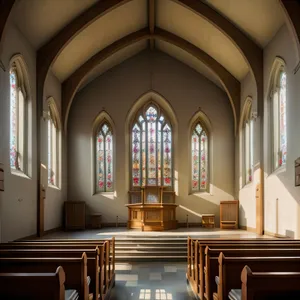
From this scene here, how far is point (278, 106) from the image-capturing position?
11.6m

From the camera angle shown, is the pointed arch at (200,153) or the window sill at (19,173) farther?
the pointed arch at (200,153)

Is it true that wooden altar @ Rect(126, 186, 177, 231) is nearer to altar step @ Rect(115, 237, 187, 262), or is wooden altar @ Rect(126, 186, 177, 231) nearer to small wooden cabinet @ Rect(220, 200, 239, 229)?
small wooden cabinet @ Rect(220, 200, 239, 229)

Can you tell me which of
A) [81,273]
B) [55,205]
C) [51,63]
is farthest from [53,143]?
[81,273]

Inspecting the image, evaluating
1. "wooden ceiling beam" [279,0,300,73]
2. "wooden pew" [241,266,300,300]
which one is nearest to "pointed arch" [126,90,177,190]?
"wooden ceiling beam" [279,0,300,73]

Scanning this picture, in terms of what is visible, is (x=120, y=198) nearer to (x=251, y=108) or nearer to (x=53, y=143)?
(x=53, y=143)

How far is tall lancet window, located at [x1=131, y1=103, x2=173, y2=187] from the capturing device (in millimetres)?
16344

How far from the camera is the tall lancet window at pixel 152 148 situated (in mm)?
16344

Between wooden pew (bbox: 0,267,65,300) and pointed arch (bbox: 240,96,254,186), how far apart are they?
451 inches

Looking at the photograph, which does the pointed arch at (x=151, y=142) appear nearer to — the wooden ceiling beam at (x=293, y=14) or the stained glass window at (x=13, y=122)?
the stained glass window at (x=13, y=122)

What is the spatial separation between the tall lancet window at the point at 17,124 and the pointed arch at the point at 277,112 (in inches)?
256

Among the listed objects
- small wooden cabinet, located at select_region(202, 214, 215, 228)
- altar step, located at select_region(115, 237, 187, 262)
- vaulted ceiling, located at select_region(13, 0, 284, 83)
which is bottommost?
altar step, located at select_region(115, 237, 187, 262)

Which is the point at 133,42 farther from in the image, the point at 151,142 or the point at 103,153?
the point at 103,153

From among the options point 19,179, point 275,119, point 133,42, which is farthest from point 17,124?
point 275,119

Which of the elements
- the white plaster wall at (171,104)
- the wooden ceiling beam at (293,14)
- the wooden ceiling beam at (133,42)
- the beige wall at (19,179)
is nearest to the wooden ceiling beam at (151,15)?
the wooden ceiling beam at (133,42)
